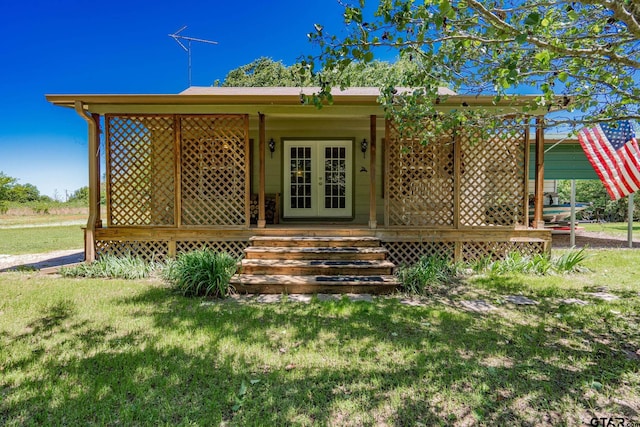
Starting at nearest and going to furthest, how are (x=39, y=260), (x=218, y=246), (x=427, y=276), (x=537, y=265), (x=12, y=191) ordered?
(x=427, y=276) < (x=537, y=265) < (x=218, y=246) < (x=39, y=260) < (x=12, y=191)

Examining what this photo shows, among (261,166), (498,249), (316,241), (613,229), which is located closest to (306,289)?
(316,241)

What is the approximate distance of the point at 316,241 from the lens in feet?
19.3

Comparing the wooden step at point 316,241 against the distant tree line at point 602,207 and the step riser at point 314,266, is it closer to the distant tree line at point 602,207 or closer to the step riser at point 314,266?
the step riser at point 314,266

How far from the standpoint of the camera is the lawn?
1979 millimetres

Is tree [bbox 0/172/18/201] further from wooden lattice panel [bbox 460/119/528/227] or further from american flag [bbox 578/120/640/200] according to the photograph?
american flag [bbox 578/120/640/200]

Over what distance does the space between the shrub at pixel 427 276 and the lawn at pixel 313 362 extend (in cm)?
49

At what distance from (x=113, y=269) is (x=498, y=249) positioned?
7.20m

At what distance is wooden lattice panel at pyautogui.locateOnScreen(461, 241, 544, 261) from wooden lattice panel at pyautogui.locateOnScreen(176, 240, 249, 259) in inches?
173

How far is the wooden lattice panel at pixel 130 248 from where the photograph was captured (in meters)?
6.29

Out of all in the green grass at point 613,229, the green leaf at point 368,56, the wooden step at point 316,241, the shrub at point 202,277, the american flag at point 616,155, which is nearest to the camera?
the green leaf at point 368,56

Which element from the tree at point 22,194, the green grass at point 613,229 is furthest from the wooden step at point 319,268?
the tree at point 22,194

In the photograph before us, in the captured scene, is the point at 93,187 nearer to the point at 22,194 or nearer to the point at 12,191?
the point at 12,191

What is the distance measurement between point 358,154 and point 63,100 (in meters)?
6.09

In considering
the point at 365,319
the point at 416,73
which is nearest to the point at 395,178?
the point at 416,73
